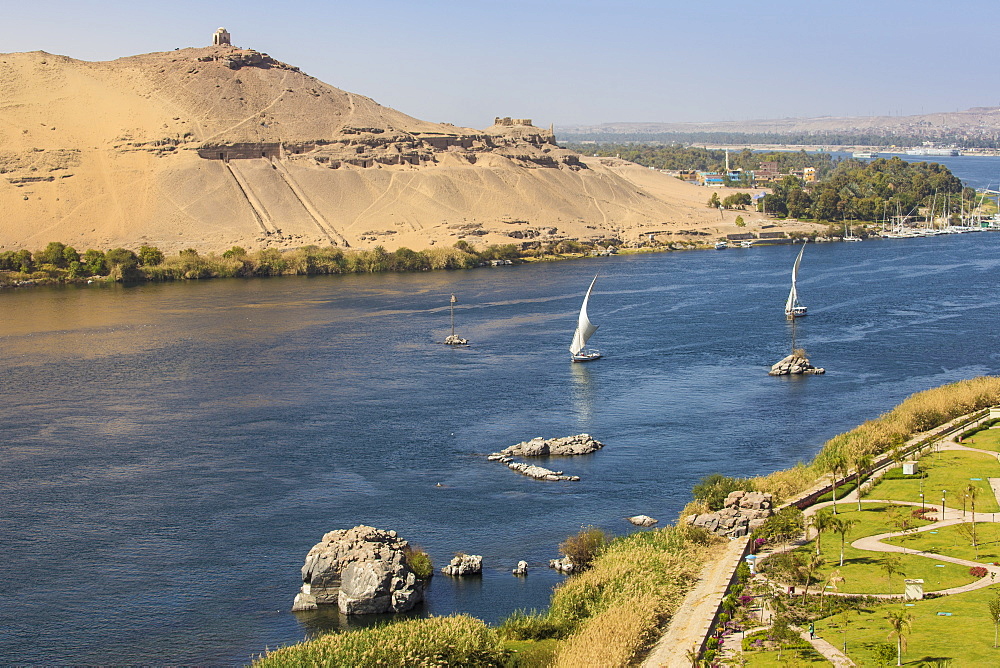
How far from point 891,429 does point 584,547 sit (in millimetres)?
13956

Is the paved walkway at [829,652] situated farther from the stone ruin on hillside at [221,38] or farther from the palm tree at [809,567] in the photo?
the stone ruin on hillside at [221,38]

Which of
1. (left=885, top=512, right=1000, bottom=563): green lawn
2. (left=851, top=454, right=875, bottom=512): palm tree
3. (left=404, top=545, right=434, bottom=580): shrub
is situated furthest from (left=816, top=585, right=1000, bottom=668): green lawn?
(left=404, top=545, right=434, bottom=580): shrub

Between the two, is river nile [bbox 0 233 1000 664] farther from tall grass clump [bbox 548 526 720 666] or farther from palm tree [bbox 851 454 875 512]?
palm tree [bbox 851 454 875 512]

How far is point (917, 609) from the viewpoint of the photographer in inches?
928

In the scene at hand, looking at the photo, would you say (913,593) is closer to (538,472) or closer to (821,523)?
(821,523)

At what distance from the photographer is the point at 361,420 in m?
46.2

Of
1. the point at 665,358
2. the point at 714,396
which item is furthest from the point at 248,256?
the point at 714,396

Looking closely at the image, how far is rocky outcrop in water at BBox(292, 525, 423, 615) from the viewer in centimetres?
2855

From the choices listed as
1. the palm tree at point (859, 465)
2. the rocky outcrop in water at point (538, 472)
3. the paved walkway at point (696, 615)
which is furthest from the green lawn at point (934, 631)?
the rocky outcrop in water at point (538, 472)

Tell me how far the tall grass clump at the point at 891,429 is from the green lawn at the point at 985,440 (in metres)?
1.93

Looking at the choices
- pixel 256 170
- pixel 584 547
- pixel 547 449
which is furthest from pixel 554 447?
pixel 256 170

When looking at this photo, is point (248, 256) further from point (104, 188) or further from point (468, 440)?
point (468, 440)

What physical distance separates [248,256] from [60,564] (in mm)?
66950

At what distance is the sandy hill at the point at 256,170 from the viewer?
103250 millimetres
